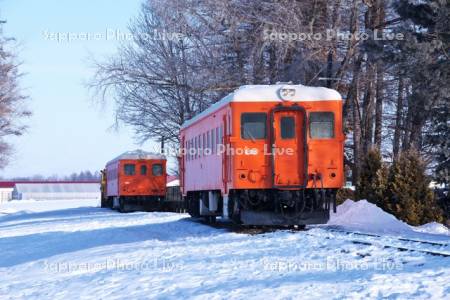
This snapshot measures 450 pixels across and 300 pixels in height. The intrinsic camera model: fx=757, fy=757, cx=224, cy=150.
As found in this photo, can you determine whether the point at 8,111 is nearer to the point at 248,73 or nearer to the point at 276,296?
the point at 248,73

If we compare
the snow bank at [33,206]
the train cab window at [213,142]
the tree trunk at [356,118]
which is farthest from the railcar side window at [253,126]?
the snow bank at [33,206]

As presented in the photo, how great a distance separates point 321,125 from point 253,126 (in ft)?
4.73

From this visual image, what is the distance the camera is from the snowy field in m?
8.09

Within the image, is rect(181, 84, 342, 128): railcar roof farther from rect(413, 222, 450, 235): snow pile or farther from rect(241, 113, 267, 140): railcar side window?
rect(413, 222, 450, 235): snow pile

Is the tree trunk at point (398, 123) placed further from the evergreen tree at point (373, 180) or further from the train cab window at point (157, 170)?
the train cab window at point (157, 170)

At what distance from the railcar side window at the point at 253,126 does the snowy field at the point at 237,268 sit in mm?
2168

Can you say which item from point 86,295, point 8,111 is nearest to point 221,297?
point 86,295

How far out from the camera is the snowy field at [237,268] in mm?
8094

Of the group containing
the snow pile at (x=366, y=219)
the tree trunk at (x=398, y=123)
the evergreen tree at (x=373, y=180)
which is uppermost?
the tree trunk at (x=398, y=123)

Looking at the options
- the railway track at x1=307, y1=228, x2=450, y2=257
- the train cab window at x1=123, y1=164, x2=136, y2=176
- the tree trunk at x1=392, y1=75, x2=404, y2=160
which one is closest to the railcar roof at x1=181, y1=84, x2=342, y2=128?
the railway track at x1=307, y1=228, x2=450, y2=257

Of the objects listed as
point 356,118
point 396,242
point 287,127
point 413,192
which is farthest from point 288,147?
point 356,118

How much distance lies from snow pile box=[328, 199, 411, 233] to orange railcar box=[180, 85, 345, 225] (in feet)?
3.92

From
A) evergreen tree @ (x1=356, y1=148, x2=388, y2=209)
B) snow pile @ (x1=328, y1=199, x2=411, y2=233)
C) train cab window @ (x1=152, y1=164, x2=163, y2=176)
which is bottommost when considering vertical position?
snow pile @ (x1=328, y1=199, x2=411, y2=233)

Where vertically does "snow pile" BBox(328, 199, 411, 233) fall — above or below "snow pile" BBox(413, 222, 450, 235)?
above
